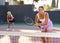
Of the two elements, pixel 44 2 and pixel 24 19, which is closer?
pixel 24 19

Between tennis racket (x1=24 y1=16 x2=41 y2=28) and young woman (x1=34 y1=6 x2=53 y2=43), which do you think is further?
tennis racket (x1=24 y1=16 x2=41 y2=28)

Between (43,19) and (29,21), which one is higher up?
(43,19)

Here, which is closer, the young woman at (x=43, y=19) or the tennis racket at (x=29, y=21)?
the young woman at (x=43, y=19)

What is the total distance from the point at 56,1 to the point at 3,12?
3.83 m

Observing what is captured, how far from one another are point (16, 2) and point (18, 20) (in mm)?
1542

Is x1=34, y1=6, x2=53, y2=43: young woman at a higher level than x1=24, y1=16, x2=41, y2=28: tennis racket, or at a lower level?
higher

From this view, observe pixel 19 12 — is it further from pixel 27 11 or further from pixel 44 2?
pixel 44 2

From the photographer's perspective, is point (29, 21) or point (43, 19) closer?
point (43, 19)

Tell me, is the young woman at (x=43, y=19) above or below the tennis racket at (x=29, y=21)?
above

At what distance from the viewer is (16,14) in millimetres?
15508

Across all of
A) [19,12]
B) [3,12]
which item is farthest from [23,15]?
[3,12]

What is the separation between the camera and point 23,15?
1543 cm

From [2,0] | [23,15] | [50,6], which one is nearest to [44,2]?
[50,6]

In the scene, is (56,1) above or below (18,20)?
above
